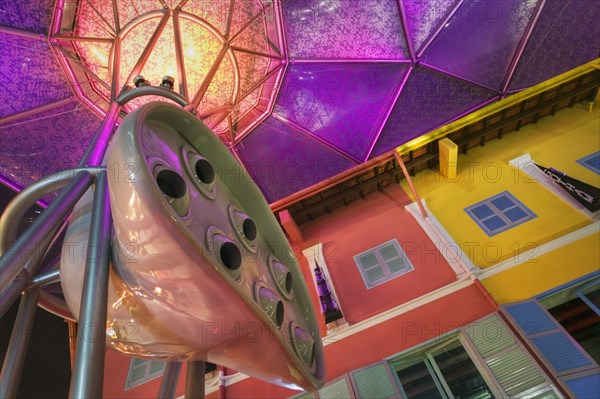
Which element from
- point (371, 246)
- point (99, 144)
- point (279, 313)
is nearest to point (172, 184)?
point (279, 313)

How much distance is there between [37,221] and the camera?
6.81ft

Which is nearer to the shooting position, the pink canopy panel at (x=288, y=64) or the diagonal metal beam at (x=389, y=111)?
the pink canopy panel at (x=288, y=64)

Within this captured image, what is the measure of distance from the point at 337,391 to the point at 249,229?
547cm

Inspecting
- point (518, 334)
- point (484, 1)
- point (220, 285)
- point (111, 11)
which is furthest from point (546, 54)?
point (220, 285)

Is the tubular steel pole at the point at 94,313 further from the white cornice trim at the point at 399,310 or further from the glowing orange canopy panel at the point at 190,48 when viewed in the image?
the white cornice trim at the point at 399,310

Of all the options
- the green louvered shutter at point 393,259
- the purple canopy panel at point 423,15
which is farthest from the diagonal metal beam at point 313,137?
the purple canopy panel at point 423,15

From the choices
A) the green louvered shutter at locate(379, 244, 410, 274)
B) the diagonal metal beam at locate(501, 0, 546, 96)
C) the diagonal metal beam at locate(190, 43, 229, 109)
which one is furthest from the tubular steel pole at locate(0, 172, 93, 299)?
the diagonal metal beam at locate(501, 0, 546, 96)

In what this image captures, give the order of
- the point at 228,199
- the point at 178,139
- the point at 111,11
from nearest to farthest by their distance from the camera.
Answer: the point at 178,139, the point at 228,199, the point at 111,11

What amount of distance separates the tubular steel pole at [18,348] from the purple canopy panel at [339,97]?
6588 mm

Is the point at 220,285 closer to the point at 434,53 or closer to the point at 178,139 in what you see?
the point at 178,139

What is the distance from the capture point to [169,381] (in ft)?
7.38

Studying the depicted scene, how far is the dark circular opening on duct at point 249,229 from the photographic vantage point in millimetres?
2556

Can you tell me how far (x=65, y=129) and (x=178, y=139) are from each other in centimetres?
621

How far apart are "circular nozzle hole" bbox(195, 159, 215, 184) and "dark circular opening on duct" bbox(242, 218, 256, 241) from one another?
331 mm
